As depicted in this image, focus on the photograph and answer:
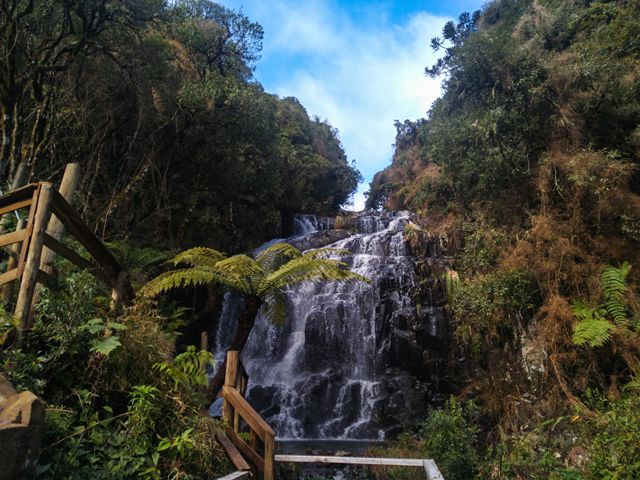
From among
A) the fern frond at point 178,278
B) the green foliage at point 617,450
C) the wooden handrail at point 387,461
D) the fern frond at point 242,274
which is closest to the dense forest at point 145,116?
the fern frond at point 178,278

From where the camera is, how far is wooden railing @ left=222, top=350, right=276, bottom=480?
13.1ft

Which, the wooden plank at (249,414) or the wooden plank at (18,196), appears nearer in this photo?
the wooden plank at (18,196)

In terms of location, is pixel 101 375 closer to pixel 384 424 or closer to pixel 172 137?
pixel 384 424

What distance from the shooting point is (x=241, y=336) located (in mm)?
5148

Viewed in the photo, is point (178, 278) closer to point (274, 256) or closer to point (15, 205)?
point (274, 256)

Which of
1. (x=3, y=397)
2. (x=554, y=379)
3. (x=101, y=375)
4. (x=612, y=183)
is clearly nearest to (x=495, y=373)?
(x=554, y=379)

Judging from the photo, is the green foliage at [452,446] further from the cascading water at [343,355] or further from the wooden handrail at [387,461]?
the cascading water at [343,355]

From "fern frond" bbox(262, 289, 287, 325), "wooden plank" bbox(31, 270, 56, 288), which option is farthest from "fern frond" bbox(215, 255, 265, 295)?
"wooden plank" bbox(31, 270, 56, 288)

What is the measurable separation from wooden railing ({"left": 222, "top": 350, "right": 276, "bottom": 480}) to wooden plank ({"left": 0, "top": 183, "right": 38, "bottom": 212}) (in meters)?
2.47

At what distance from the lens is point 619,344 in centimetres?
726

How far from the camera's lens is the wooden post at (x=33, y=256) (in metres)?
3.00

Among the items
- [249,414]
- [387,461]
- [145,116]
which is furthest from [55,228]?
[145,116]

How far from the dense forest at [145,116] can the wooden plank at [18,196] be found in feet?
17.1

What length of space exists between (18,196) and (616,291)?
29.0 feet
